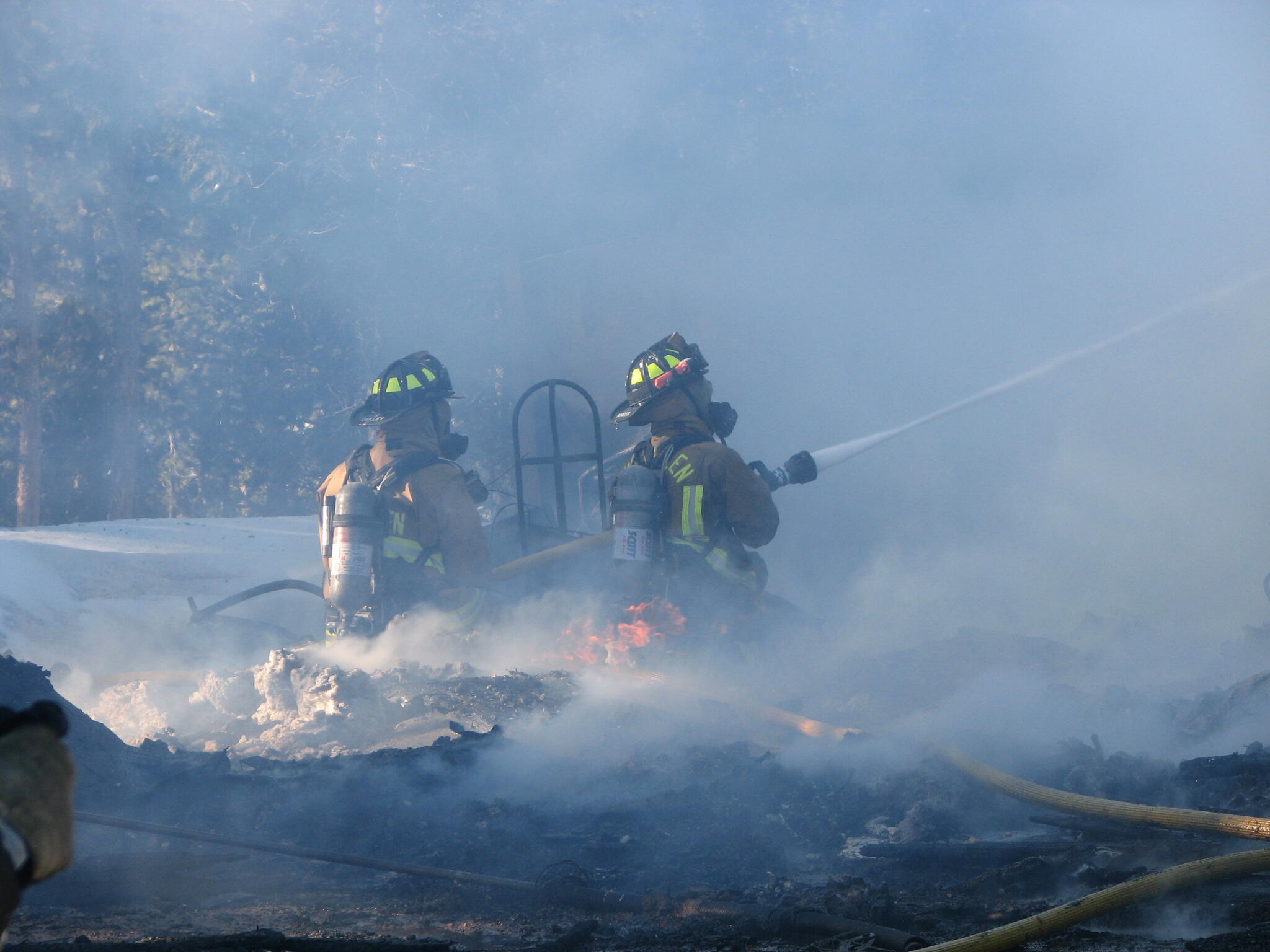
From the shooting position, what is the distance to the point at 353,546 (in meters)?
5.54

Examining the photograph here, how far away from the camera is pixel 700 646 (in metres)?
5.70

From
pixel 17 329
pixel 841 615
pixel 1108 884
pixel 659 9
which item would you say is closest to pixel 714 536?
pixel 1108 884

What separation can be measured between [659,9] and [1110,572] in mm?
7507

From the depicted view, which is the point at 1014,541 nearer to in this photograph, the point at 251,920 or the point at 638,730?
the point at 638,730

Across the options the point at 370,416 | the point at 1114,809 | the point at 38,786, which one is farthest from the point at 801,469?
the point at 38,786

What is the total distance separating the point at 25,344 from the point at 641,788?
12.4 m

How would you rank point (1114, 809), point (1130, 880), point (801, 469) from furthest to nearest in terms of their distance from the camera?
1. point (801, 469)
2. point (1114, 809)
3. point (1130, 880)

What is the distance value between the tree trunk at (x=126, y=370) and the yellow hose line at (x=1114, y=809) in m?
12.6

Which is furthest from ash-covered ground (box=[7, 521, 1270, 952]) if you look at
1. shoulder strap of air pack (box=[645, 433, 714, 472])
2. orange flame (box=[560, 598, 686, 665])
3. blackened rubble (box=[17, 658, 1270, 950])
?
shoulder strap of air pack (box=[645, 433, 714, 472])

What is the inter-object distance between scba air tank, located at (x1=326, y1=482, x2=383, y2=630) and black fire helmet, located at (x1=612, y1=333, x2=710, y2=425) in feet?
4.85

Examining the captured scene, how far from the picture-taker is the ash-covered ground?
2.80 m

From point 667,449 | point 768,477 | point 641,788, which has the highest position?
point 667,449

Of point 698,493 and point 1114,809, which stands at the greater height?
point 698,493

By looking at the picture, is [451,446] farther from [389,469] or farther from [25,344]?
[25,344]
